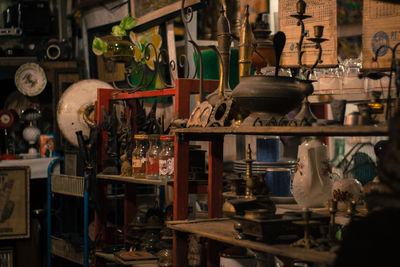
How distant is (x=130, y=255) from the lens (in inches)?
117

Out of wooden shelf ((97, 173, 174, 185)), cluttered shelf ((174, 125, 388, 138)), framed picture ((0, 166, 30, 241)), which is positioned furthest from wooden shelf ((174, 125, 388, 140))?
framed picture ((0, 166, 30, 241))

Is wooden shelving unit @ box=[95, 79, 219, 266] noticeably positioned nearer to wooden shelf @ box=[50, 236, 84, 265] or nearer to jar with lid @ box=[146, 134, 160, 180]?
jar with lid @ box=[146, 134, 160, 180]

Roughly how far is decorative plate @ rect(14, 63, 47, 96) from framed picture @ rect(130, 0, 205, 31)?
3.53ft

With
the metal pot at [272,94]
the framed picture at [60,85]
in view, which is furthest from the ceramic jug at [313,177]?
the framed picture at [60,85]

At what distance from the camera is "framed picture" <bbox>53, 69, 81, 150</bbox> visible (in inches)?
186

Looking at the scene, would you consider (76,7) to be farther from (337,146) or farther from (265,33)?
(265,33)

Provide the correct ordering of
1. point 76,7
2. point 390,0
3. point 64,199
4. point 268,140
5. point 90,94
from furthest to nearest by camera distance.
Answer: point 76,7, point 64,199, point 90,94, point 268,140, point 390,0

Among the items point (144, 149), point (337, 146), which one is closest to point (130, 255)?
point (144, 149)

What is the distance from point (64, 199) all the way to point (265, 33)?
9.01 feet

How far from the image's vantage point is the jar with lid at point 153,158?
2.82m

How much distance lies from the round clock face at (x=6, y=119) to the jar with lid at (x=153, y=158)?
2.40 meters

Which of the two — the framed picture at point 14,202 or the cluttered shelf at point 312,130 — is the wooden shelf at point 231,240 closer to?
the cluttered shelf at point 312,130

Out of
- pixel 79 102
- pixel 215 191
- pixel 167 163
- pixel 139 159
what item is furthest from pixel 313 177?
pixel 79 102

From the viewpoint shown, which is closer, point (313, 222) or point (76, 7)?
point (313, 222)
